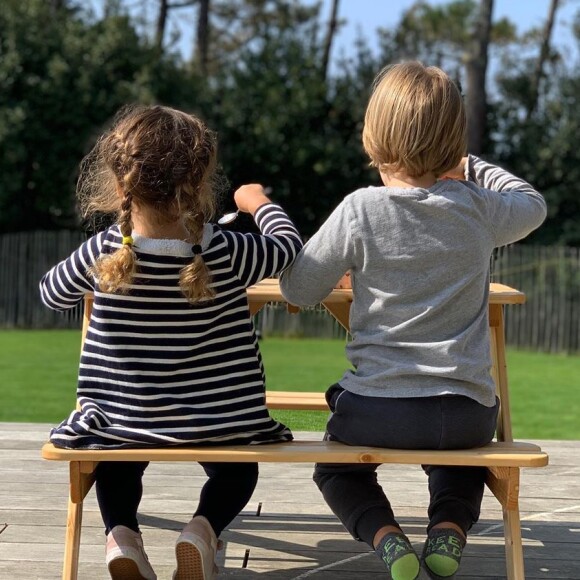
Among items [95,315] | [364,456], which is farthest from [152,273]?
[364,456]

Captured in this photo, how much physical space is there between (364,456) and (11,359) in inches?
407

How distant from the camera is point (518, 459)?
231cm

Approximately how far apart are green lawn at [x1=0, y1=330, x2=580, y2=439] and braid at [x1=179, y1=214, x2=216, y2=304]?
2.73ft

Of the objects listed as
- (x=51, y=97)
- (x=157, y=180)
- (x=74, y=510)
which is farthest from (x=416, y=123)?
(x=51, y=97)

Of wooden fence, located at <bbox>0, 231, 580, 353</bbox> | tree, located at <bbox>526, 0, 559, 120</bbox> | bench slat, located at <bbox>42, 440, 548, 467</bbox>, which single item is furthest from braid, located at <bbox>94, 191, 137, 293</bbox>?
tree, located at <bbox>526, 0, 559, 120</bbox>

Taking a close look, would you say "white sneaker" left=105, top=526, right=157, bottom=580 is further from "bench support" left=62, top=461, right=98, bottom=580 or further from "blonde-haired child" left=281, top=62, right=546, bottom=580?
"blonde-haired child" left=281, top=62, right=546, bottom=580

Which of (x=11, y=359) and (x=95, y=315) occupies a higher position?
(x=95, y=315)

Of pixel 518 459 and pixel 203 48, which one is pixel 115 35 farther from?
pixel 518 459

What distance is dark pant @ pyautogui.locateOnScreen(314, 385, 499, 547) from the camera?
7.91ft

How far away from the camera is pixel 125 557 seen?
2.47 metres

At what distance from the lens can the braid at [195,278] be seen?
237 centimetres

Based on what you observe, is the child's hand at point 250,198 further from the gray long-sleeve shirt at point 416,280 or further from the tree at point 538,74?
the tree at point 538,74

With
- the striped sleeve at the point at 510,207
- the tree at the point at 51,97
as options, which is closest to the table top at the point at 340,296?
the striped sleeve at the point at 510,207

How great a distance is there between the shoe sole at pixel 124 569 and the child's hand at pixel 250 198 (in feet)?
3.03
